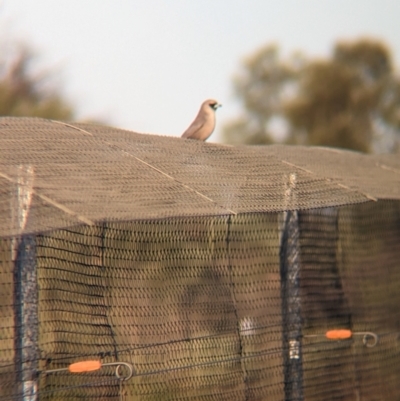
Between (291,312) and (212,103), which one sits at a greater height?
(212,103)

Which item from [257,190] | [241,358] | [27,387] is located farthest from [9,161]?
[241,358]

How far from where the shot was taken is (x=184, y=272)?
24.8 feet

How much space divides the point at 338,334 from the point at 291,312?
728mm

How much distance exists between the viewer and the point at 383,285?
951 centimetres

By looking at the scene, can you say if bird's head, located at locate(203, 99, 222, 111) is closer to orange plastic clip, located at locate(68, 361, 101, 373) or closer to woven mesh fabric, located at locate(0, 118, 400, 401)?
woven mesh fabric, located at locate(0, 118, 400, 401)

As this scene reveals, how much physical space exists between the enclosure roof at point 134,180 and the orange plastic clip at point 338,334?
1.06m

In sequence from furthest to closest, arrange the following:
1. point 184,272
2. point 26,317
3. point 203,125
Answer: point 203,125, point 184,272, point 26,317

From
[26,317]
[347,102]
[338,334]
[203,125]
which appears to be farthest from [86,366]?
[347,102]

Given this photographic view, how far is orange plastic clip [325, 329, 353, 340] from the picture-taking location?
791 centimetres

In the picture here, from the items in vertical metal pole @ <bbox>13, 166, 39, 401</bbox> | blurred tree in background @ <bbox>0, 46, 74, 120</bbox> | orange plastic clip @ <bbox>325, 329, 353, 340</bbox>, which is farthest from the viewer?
blurred tree in background @ <bbox>0, 46, 74, 120</bbox>

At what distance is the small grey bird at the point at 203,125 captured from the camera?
10094mm

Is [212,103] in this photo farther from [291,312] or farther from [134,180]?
[134,180]

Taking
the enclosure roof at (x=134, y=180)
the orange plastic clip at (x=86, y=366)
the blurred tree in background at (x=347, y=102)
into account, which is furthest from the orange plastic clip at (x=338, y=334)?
the blurred tree in background at (x=347, y=102)

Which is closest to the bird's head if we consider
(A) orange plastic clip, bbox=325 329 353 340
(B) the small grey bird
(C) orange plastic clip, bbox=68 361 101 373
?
(B) the small grey bird
